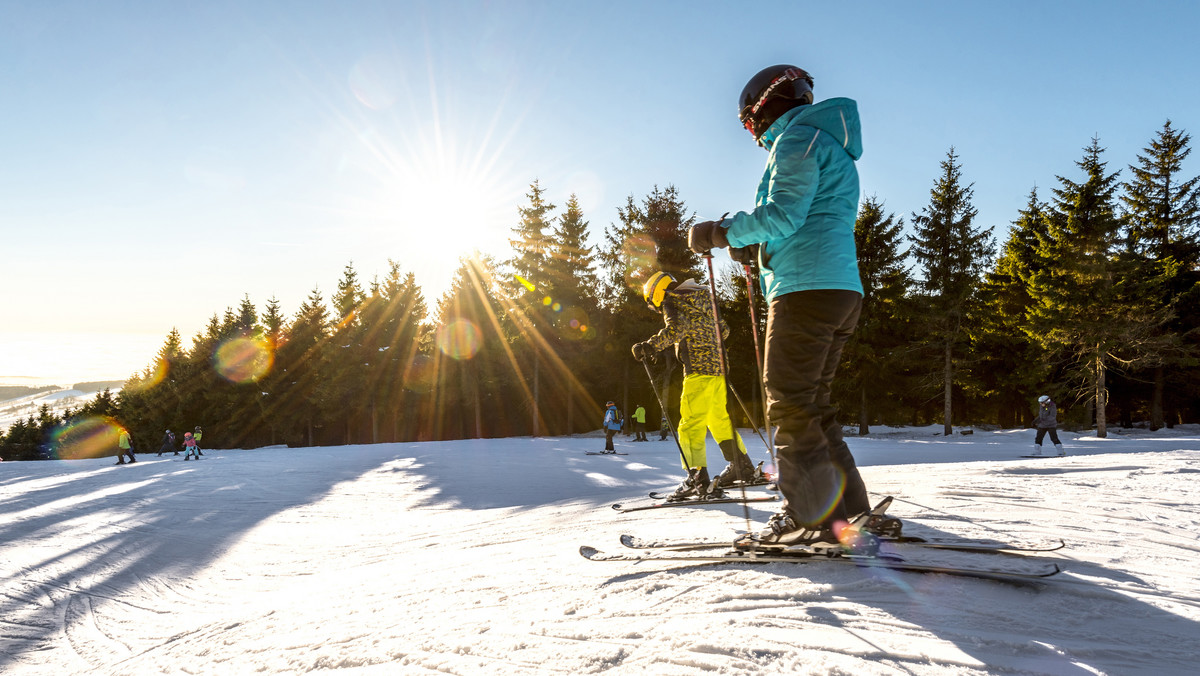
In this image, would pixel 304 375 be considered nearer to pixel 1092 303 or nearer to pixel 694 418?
pixel 694 418

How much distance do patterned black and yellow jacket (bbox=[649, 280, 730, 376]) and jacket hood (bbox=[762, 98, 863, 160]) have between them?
285cm

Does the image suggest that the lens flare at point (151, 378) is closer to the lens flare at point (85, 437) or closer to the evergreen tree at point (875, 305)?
the lens flare at point (85, 437)

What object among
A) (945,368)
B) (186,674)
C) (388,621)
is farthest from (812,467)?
(945,368)

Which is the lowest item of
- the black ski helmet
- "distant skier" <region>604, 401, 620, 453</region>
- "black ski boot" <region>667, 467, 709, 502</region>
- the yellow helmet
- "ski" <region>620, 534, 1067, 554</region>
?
"distant skier" <region>604, 401, 620, 453</region>

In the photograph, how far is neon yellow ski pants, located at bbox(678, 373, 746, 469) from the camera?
5.29 metres

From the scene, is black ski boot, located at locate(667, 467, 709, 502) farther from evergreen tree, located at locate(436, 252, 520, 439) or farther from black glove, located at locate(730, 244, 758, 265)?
evergreen tree, located at locate(436, 252, 520, 439)

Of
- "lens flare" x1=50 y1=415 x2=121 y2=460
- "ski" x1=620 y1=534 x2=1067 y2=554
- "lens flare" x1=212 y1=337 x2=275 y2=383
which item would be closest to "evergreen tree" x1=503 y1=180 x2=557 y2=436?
"lens flare" x1=212 y1=337 x2=275 y2=383

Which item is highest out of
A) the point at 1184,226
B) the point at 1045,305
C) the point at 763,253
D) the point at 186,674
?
the point at 1184,226

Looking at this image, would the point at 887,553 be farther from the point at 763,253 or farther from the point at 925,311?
the point at 925,311

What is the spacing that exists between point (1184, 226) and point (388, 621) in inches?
1476

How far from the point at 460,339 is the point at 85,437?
38044 mm

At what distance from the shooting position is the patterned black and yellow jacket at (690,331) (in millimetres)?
5305

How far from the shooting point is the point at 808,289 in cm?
Answer: 236

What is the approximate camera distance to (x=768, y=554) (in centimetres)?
239
